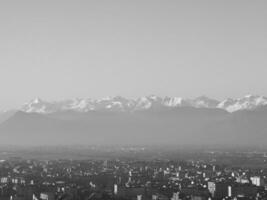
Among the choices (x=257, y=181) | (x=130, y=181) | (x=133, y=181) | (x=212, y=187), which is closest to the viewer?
(x=212, y=187)

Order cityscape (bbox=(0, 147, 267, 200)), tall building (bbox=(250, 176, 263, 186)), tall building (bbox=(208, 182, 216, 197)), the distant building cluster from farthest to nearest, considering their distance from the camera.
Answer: tall building (bbox=(250, 176, 263, 186)) → tall building (bbox=(208, 182, 216, 197)) → cityscape (bbox=(0, 147, 267, 200)) → the distant building cluster

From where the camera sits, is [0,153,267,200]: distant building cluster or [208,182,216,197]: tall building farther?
[208,182,216,197]: tall building

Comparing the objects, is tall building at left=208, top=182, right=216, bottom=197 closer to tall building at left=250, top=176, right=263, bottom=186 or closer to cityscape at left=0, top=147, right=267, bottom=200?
cityscape at left=0, top=147, right=267, bottom=200

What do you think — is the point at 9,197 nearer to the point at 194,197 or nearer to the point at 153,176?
the point at 194,197

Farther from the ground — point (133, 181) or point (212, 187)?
point (133, 181)

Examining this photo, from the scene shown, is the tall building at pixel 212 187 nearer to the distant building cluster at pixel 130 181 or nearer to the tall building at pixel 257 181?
the distant building cluster at pixel 130 181

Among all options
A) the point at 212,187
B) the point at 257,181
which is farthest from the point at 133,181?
the point at 257,181

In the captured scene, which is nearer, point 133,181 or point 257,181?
point 257,181

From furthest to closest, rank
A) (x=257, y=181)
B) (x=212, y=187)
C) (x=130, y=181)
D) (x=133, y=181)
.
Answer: (x=133, y=181) → (x=130, y=181) → (x=257, y=181) → (x=212, y=187)

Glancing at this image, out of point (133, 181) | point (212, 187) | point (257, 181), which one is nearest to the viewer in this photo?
point (212, 187)

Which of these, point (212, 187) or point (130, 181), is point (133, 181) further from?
point (212, 187)

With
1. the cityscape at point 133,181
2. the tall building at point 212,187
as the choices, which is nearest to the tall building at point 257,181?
the cityscape at point 133,181

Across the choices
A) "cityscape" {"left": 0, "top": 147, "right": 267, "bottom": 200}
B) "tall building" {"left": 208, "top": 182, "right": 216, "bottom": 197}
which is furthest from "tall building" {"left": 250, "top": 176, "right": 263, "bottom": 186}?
"tall building" {"left": 208, "top": 182, "right": 216, "bottom": 197}

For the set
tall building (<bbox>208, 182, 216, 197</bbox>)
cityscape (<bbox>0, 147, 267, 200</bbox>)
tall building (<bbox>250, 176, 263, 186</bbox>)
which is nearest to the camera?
cityscape (<bbox>0, 147, 267, 200</bbox>)
